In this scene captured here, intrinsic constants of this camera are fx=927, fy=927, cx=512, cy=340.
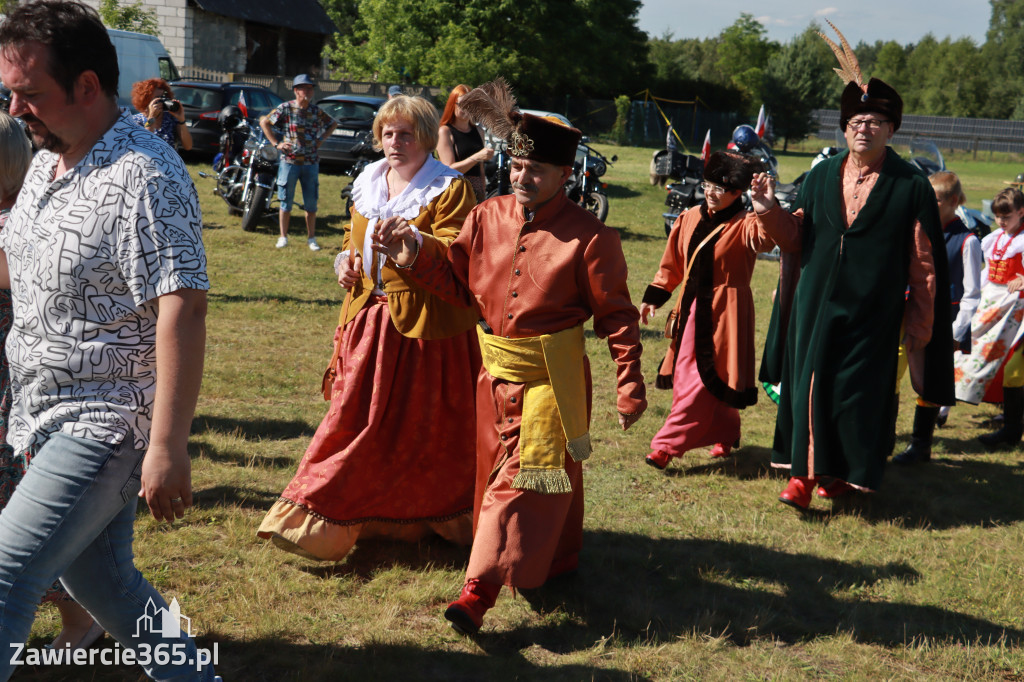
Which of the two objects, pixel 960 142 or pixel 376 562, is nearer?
pixel 376 562

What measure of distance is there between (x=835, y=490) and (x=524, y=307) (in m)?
2.49

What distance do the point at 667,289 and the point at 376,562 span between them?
230 cm

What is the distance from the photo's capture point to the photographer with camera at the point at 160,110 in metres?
7.63

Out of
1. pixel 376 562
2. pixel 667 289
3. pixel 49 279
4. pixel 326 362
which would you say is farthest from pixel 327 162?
pixel 49 279

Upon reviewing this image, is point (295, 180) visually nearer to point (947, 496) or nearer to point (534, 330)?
point (947, 496)

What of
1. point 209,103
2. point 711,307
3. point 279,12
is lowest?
point 711,307

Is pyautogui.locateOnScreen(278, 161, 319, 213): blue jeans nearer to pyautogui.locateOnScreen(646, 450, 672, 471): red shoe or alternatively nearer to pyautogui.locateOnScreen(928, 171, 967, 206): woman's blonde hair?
pyautogui.locateOnScreen(646, 450, 672, 471): red shoe

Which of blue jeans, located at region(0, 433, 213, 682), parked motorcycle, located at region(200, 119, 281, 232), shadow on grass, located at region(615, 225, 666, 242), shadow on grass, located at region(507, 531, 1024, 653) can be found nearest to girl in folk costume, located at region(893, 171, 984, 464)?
shadow on grass, located at region(507, 531, 1024, 653)

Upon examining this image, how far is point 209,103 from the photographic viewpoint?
17250 mm

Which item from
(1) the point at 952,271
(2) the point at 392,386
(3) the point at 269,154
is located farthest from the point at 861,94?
(3) the point at 269,154

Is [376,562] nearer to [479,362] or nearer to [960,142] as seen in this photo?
[479,362]

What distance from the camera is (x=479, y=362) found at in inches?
154

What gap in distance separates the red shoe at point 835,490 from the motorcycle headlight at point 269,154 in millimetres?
8525

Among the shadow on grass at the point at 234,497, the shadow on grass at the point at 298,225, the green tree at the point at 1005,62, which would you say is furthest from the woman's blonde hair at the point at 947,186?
the green tree at the point at 1005,62
